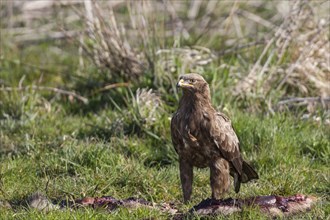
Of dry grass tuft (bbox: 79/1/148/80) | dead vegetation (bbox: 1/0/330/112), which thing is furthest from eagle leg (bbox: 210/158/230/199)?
dry grass tuft (bbox: 79/1/148/80)

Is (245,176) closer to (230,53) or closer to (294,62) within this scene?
(294,62)

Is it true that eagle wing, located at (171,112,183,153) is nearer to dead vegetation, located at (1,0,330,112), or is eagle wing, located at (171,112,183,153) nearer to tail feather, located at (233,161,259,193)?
tail feather, located at (233,161,259,193)

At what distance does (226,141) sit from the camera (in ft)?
19.9

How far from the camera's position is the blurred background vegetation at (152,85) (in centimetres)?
749

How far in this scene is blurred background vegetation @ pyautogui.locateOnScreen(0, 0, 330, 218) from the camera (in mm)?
7488

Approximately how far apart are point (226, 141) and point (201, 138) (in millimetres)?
200

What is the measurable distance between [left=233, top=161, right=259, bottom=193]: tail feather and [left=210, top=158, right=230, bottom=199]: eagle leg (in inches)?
8.0

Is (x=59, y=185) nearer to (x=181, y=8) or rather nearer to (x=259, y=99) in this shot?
(x=259, y=99)

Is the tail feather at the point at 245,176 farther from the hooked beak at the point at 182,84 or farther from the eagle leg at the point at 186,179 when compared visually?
the hooked beak at the point at 182,84

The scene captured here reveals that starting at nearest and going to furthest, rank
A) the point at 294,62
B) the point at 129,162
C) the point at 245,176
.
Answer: the point at 245,176
the point at 129,162
the point at 294,62

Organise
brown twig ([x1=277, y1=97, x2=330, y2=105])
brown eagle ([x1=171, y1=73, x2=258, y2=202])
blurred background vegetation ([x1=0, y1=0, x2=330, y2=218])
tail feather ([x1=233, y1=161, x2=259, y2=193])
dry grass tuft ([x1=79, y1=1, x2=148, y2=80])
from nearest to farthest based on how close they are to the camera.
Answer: brown eagle ([x1=171, y1=73, x2=258, y2=202])
tail feather ([x1=233, y1=161, x2=259, y2=193])
blurred background vegetation ([x1=0, y1=0, x2=330, y2=218])
brown twig ([x1=277, y1=97, x2=330, y2=105])
dry grass tuft ([x1=79, y1=1, x2=148, y2=80])

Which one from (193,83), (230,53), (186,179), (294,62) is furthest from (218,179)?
(230,53)

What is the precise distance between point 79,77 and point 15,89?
3.07 feet

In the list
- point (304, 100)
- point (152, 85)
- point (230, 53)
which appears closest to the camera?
point (304, 100)
